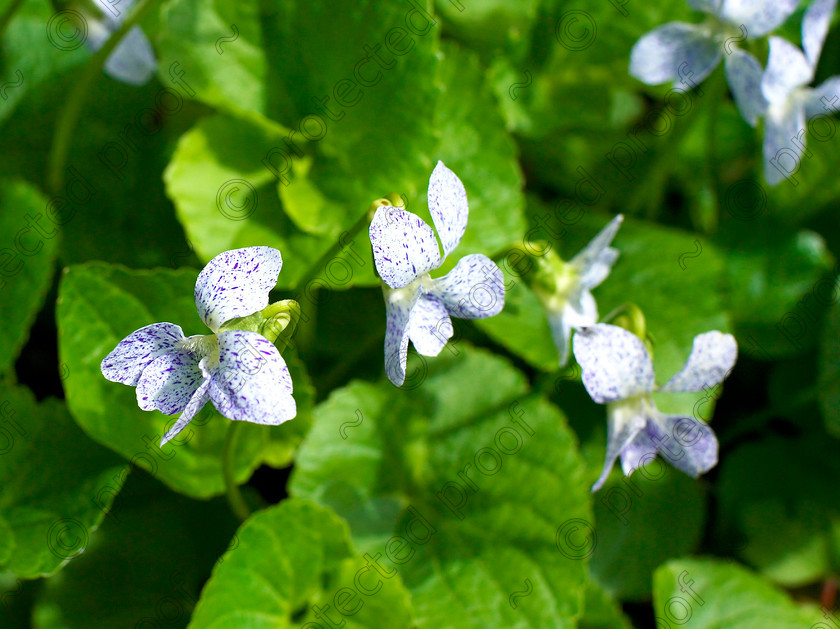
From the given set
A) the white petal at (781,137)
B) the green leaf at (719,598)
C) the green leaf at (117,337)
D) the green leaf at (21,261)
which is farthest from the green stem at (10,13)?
the green leaf at (719,598)

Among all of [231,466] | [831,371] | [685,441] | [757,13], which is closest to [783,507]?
[831,371]

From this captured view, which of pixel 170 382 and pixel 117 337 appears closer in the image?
pixel 170 382

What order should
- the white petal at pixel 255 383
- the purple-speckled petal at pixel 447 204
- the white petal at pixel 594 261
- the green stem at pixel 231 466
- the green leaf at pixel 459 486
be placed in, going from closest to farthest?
the white petal at pixel 255 383
the purple-speckled petal at pixel 447 204
the green stem at pixel 231 466
the white petal at pixel 594 261
the green leaf at pixel 459 486

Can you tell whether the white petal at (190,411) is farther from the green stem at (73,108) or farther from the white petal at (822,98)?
the white petal at (822,98)

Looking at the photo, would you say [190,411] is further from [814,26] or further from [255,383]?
[814,26]

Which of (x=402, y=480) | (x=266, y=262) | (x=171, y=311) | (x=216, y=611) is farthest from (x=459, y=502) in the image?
(x=266, y=262)

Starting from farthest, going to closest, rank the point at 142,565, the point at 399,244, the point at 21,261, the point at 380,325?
1. the point at 380,325
2. the point at 142,565
3. the point at 21,261
4. the point at 399,244
